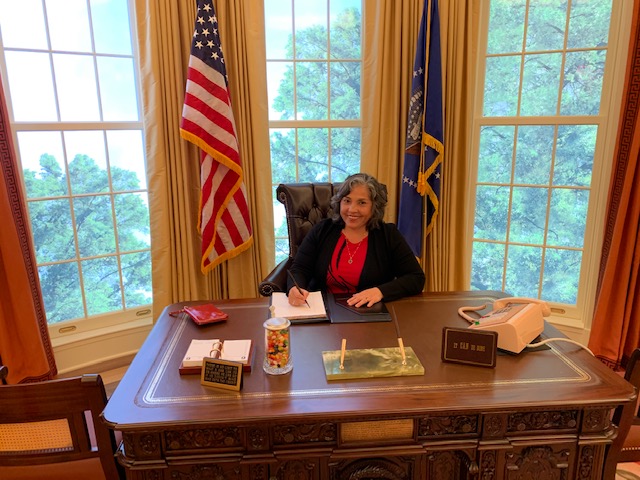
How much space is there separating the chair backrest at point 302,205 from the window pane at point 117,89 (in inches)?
47.2

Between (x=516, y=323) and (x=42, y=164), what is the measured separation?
266 cm

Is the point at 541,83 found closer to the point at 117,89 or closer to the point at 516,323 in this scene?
the point at 516,323

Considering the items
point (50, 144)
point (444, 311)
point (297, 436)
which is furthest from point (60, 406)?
point (50, 144)

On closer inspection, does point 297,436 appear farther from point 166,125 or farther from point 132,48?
point 132,48

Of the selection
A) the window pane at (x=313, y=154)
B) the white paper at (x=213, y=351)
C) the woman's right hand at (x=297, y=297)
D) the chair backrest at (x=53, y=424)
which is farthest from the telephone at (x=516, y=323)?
the window pane at (x=313, y=154)

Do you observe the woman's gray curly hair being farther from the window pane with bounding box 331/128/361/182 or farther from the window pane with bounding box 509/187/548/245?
the window pane with bounding box 509/187/548/245

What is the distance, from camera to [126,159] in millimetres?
2973

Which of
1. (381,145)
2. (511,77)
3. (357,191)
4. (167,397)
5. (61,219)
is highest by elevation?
(511,77)

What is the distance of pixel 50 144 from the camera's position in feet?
8.97

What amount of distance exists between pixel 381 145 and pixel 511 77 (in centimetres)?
94

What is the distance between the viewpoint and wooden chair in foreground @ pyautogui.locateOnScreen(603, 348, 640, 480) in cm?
133

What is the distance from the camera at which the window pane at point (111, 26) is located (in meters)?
2.75

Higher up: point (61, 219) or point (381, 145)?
point (381, 145)

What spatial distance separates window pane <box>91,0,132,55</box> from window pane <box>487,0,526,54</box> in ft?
7.42
